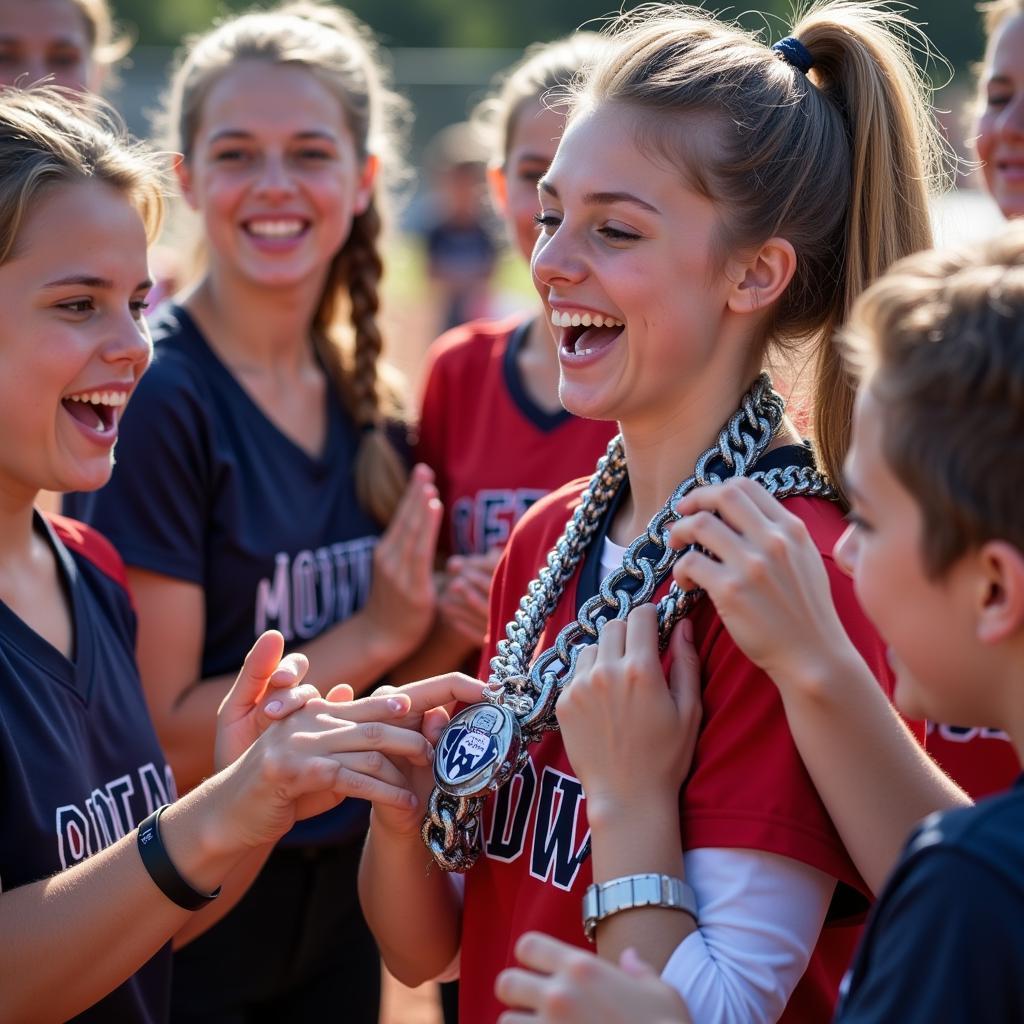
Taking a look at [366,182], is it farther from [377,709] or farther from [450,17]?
[450,17]

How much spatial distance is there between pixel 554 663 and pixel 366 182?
2219 millimetres

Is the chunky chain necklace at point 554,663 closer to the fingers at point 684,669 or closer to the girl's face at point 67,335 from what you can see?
the fingers at point 684,669

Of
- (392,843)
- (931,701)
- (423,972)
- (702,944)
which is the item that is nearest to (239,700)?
(392,843)

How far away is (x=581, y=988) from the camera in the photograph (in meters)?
1.53

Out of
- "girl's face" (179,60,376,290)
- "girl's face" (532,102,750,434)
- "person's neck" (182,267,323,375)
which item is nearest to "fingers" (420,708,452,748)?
"girl's face" (532,102,750,434)

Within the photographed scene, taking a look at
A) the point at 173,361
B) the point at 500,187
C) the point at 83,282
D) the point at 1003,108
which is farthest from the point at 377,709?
the point at 1003,108

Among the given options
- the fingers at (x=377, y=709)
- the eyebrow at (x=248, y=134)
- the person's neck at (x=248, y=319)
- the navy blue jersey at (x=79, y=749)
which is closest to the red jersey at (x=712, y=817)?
the fingers at (x=377, y=709)

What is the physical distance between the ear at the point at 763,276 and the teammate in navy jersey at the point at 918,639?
1.29ft

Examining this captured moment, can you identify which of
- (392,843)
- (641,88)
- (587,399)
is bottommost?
(392,843)

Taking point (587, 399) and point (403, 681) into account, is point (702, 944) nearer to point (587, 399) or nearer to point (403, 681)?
point (587, 399)

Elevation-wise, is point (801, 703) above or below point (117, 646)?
above

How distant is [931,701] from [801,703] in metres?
0.20

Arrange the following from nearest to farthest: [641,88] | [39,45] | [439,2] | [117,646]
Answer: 1. [641,88]
2. [117,646]
3. [39,45]
4. [439,2]

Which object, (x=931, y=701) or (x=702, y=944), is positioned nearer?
(x=931, y=701)
